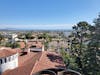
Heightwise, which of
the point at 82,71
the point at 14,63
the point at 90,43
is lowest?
the point at 82,71

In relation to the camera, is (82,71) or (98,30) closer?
(98,30)

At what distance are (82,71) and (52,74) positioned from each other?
12.8 meters

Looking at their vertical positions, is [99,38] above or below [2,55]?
above

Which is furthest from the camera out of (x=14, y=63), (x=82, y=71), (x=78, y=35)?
(x=78, y=35)

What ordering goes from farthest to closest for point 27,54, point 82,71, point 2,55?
point 27,54 < point 82,71 < point 2,55

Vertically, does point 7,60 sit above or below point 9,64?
above

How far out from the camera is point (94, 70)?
25.8 metres

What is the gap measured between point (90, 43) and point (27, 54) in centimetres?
1419

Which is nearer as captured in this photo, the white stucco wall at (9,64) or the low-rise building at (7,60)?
Answer: the low-rise building at (7,60)

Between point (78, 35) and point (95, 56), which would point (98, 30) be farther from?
point (78, 35)

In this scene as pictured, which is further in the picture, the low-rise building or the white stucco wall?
the white stucco wall

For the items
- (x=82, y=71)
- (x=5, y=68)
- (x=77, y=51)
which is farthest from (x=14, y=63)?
(x=77, y=51)

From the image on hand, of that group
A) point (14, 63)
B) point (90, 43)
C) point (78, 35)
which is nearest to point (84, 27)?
point (78, 35)

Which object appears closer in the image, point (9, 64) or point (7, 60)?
point (7, 60)
